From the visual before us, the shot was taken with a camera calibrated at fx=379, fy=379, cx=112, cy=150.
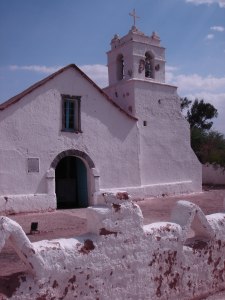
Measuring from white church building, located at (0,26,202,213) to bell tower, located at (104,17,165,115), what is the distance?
0.04 meters

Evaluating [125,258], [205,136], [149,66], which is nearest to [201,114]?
[205,136]

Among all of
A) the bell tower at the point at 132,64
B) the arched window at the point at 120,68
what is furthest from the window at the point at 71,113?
the arched window at the point at 120,68

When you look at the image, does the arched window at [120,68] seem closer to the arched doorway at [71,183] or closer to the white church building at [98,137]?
the white church building at [98,137]

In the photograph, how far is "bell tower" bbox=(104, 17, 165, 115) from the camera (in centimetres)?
1686

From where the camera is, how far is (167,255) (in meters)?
4.61

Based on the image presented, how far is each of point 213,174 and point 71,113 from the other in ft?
46.3

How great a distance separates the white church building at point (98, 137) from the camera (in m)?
12.9

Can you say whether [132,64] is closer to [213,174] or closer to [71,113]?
[71,113]

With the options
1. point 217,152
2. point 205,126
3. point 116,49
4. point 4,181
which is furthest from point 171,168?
point 205,126

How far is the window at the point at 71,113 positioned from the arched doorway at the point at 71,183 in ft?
4.90

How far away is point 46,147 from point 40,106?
1468mm

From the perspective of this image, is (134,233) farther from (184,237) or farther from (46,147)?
(46,147)

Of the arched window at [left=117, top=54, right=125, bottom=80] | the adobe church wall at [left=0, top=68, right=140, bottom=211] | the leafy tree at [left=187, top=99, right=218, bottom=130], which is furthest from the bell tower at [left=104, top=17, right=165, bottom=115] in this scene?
the leafy tree at [left=187, top=99, right=218, bottom=130]

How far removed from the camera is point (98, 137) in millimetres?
14859
